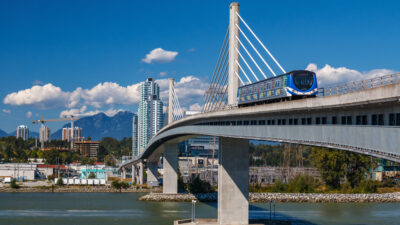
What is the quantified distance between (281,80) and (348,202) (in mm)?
45297

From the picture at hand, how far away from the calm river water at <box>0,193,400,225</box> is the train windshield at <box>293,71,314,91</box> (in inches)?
814

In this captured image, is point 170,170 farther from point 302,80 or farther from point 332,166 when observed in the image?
point 302,80

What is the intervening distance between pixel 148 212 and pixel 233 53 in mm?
24697

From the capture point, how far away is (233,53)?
131 feet

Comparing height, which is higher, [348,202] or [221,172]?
[221,172]

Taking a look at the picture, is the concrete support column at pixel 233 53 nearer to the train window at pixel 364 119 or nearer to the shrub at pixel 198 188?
the train window at pixel 364 119

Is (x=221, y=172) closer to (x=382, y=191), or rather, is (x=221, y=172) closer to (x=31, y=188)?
(x=382, y=191)

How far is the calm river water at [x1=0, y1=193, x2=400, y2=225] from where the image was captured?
161 ft

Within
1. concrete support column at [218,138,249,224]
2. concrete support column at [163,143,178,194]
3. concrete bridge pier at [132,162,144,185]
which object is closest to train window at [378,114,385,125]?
concrete support column at [218,138,249,224]

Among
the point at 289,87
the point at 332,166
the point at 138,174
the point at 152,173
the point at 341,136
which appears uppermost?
the point at 289,87

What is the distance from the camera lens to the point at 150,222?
4850cm

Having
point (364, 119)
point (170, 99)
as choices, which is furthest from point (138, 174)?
point (364, 119)

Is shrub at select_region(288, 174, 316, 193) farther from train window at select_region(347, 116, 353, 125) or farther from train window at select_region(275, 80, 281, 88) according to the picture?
train window at select_region(347, 116, 353, 125)

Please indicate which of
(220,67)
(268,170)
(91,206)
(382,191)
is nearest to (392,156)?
(220,67)
